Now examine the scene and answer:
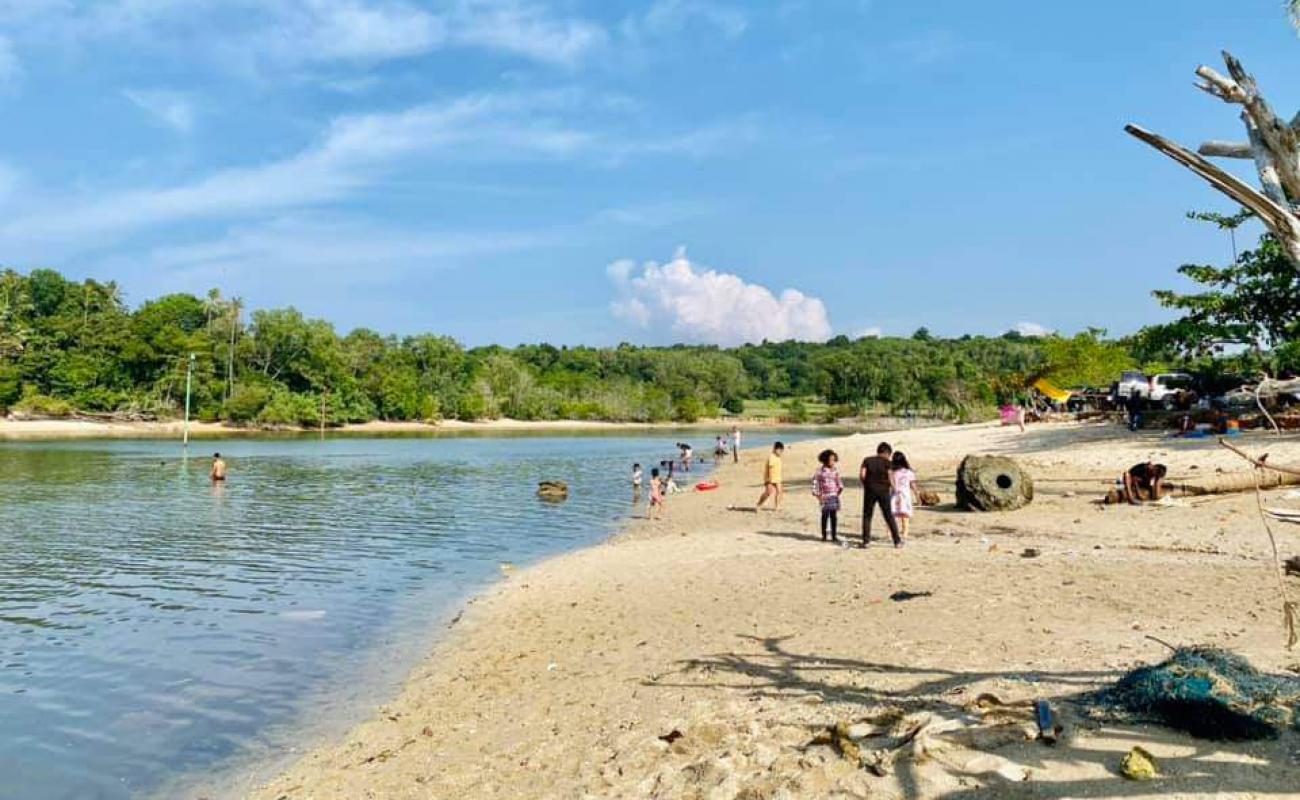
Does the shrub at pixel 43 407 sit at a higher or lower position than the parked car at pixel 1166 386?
lower

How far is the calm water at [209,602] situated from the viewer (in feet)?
26.4

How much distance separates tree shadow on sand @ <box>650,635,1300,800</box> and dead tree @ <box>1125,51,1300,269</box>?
276cm

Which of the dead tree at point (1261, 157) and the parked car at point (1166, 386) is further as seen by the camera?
the parked car at point (1166, 386)

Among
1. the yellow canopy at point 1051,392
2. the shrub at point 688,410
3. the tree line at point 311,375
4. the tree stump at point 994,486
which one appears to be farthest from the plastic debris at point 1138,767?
the shrub at point 688,410

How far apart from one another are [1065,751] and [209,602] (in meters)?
13.0

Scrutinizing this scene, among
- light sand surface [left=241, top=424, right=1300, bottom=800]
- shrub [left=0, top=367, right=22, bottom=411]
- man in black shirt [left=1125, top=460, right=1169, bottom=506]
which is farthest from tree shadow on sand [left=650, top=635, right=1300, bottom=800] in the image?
shrub [left=0, top=367, right=22, bottom=411]

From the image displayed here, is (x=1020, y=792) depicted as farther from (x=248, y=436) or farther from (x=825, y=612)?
(x=248, y=436)

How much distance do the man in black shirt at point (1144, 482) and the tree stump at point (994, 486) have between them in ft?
6.42

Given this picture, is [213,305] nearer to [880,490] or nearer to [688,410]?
[688,410]

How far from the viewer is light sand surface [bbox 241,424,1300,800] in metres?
5.05

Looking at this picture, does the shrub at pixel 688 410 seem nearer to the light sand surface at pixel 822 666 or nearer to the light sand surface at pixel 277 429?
the light sand surface at pixel 277 429

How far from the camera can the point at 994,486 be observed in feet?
60.7

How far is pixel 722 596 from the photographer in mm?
11633

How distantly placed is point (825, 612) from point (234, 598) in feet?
32.3
